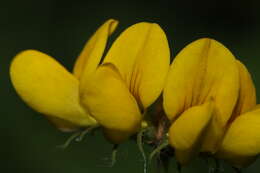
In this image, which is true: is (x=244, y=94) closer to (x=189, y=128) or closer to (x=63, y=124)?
(x=189, y=128)

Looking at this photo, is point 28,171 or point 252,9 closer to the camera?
point 28,171

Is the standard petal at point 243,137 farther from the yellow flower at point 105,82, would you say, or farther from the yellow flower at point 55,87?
the yellow flower at point 55,87

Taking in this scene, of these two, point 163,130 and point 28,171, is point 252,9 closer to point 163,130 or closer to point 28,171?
point 28,171

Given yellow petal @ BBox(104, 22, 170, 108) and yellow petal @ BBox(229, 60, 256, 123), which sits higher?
yellow petal @ BBox(104, 22, 170, 108)

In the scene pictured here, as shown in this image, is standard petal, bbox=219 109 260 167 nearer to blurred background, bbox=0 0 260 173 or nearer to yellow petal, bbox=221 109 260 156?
yellow petal, bbox=221 109 260 156

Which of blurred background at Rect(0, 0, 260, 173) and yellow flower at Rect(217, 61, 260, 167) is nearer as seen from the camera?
yellow flower at Rect(217, 61, 260, 167)

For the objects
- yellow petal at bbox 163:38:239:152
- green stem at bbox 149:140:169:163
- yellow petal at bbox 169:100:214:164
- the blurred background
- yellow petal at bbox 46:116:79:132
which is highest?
yellow petal at bbox 163:38:239:152

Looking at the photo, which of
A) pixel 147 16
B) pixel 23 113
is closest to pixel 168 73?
pixel 23 113

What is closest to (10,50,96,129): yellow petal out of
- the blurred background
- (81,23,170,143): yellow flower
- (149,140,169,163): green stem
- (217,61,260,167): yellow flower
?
(81,23,170,143): yellow flower
